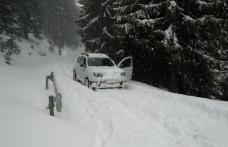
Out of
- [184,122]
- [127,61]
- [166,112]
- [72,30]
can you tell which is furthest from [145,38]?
[72,30]

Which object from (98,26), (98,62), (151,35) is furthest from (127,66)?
(98,26)

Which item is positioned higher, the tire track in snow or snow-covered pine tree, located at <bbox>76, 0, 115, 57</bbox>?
snow-covered pine tree, located at <bbox>76, 0, 115, 57</bbox>

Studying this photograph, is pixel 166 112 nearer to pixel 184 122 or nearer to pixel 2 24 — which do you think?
pixel 184 122

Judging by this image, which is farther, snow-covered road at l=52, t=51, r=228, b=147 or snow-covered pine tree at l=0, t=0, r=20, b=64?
snow-covered pine tree at l=0, t=0, r=20, b=64

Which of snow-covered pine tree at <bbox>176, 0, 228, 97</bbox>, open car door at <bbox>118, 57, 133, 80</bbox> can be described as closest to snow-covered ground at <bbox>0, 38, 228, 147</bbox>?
snow-covered pine tree at <bbox>176, 0, 228, 97</bbox>

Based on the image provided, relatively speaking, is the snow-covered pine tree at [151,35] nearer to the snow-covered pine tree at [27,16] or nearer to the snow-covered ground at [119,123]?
the snow-covered ground at [119,123]

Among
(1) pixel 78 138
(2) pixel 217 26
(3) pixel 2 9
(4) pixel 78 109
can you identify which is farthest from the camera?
(3) pixel 2 9

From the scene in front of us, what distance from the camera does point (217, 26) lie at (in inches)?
506

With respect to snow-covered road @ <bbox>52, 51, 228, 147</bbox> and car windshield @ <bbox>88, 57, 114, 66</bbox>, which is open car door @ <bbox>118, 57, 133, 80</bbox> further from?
snow-covered road @ <bbox>52, 51, 228, 147</bbox>

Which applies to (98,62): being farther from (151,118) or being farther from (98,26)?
(98,26)

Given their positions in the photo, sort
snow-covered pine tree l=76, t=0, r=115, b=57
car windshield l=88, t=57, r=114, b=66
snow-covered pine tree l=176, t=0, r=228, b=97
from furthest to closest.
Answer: snow-covered pine tree l=76, t=0, r=115, b=57 < car windshield l=88, t=57, r=114, b=66 < snow-covered pine tree l=176, t=0, r=228, b=97

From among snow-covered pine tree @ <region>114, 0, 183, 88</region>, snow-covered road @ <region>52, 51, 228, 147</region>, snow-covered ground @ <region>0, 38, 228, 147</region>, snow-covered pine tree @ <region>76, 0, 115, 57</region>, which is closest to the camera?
snow-covered ground @ <region>0, 38, 228, 147</region>

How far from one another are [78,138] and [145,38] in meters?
10.1

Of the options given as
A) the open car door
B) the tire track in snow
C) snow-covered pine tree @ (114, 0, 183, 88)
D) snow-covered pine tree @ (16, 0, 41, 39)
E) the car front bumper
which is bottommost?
the tire track in snow
